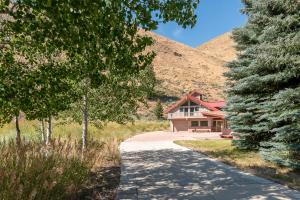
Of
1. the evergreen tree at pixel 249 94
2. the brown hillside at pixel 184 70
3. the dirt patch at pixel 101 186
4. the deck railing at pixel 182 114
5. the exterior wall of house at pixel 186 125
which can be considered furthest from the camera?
the brown hillside at pixel 184 70

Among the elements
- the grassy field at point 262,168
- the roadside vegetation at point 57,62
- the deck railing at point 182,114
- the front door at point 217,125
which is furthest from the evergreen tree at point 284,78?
the deck railing at point 182,114

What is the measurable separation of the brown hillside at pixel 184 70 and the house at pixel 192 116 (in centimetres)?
2854

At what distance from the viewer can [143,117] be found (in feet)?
227

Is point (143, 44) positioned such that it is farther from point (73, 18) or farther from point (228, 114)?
point (228, 114)

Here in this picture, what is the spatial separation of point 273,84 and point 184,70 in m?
111

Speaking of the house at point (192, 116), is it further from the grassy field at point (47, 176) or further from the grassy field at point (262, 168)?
the grassy field at point (47, 176)

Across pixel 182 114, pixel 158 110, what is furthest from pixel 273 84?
pixel 158 110

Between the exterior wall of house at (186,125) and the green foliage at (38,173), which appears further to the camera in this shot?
the exterior wall of house at (186,125)

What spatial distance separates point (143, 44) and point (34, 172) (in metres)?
3.64

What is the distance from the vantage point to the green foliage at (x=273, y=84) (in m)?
11.9

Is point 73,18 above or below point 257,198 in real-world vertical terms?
above

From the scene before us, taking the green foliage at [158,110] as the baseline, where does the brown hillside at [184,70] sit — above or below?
above

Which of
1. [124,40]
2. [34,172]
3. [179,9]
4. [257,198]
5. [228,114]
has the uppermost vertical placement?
[179,9]

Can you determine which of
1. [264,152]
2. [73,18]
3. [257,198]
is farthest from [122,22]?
[264,152]
